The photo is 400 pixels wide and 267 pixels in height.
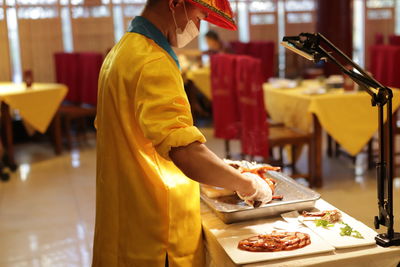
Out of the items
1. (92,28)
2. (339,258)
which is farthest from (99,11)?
(339,258)

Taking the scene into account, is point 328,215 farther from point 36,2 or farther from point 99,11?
point 99,11

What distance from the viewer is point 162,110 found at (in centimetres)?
134

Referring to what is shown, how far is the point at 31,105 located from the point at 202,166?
443 cm

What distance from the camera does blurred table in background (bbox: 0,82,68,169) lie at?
→ 537 cm

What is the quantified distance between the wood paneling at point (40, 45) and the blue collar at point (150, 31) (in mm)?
6031

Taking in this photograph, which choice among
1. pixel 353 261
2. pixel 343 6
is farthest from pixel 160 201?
pixel 343 6

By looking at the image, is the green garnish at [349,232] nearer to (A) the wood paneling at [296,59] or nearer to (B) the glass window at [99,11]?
(B) the glass window at [99,11]

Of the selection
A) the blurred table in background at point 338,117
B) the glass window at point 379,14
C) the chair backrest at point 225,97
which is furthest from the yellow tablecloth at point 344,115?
the glass window at point 379,14

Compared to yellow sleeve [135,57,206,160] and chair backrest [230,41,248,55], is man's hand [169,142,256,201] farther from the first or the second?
chair backrest [230,41,248,55]

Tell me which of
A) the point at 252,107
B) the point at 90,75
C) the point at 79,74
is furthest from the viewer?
the point at 79,74

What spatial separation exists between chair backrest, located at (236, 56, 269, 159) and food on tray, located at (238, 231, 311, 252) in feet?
8.49

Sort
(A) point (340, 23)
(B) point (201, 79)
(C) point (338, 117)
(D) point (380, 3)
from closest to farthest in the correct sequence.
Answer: (C) point (338, 117), (B) point (201, 79), (A) point (340, 23), (D) point (380, 3)

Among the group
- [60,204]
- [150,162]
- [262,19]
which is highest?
[262,19]

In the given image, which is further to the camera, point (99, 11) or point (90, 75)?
point (99, 11)
